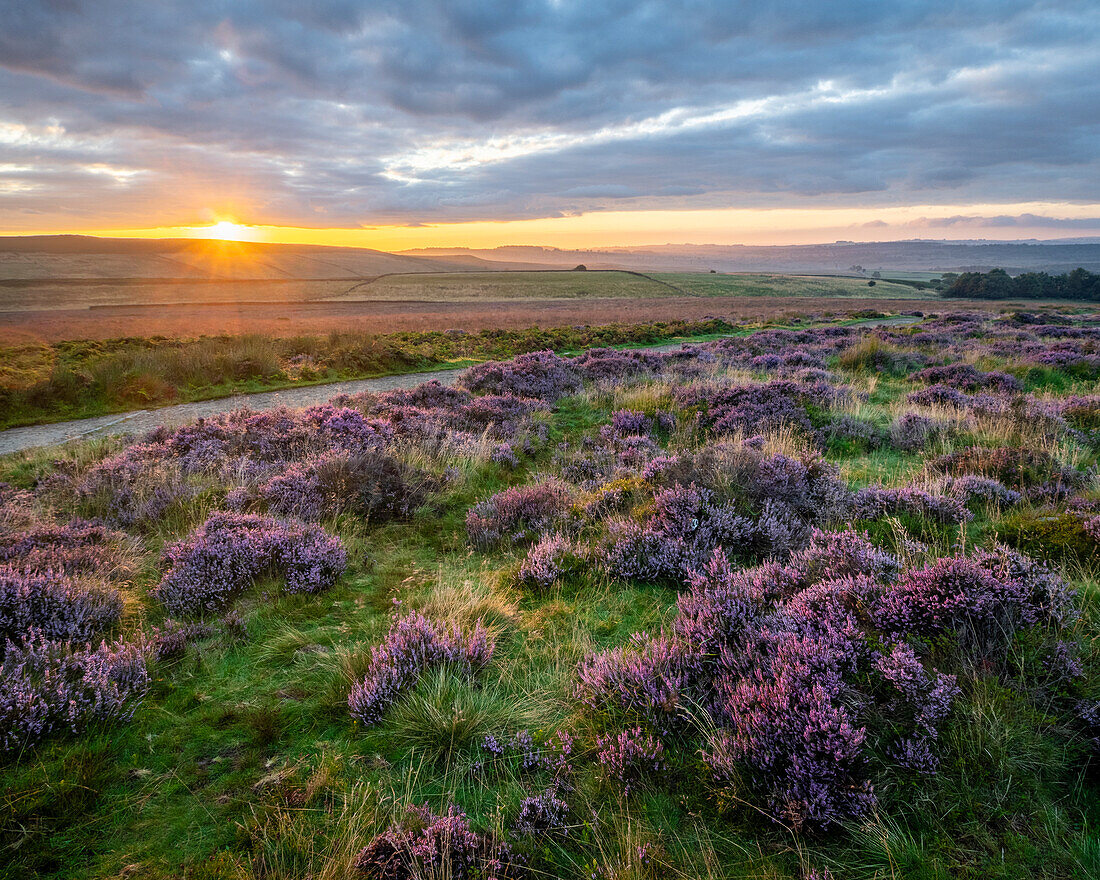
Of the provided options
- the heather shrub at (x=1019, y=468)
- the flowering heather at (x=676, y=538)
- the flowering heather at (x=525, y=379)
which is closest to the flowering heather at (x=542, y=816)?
the flowering heather at (x=676, y=538)

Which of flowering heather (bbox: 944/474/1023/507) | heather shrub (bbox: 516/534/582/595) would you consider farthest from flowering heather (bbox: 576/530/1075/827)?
flowering heather (bbox: 944/474/1023/507)

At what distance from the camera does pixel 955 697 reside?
2777 millimetres

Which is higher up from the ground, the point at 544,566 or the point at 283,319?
the point at 283,319

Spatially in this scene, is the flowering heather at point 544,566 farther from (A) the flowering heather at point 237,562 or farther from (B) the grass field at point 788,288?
(B) the grass field at point 788,288

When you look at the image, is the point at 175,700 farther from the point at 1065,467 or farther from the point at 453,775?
the point at 1065,467

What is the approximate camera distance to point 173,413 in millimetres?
13844

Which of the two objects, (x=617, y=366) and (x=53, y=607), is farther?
(x=617, y=366)

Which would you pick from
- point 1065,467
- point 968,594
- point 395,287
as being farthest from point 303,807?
point 395,287

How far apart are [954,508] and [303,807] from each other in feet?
20.4

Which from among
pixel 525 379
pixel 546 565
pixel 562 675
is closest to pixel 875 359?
pixel 525 379

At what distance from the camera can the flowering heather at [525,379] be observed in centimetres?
1426

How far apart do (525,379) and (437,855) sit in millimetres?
13203

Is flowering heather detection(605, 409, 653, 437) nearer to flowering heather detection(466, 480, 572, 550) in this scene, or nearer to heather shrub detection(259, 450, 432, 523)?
flowering heather detection(466, 480, 572, 550)

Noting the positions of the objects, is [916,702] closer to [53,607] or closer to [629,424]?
[53,607]
